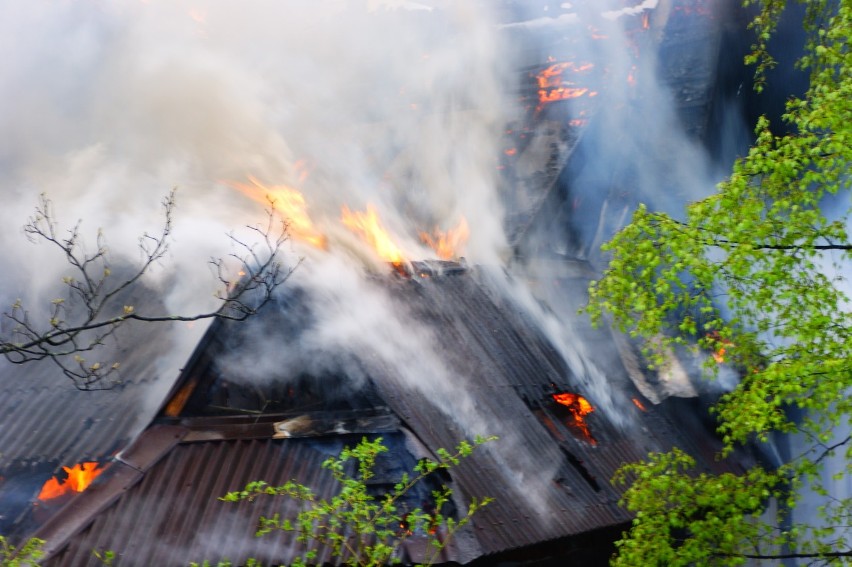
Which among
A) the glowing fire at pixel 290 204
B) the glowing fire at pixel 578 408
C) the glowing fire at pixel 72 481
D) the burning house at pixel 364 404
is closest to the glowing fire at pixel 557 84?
the burning house at pixel 364 404

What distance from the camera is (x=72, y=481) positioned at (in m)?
7.85

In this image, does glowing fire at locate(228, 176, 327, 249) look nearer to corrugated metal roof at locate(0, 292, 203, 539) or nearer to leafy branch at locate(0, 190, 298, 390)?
leafy branch at locate(0, 190, 298, 390)

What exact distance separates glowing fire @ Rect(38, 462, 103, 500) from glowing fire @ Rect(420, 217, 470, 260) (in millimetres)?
7162

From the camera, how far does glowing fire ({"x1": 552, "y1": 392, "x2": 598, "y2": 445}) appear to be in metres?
10.7

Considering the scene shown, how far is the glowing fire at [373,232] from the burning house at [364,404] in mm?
37

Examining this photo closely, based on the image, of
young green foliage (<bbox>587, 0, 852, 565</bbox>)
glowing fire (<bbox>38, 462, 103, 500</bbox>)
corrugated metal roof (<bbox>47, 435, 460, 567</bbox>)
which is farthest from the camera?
glowing fire (<bbox>38, 462, 103, 500</bbox>)

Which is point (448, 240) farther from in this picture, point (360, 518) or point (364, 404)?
point (360, 518)

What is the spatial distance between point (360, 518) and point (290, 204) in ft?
18.0

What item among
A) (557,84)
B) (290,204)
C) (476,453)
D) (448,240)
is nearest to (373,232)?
(290,204)

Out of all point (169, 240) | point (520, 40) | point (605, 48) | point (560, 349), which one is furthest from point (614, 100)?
point (169, 240)

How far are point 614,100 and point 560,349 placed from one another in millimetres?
8593

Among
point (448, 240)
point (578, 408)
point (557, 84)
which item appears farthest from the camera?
point (557, 84)

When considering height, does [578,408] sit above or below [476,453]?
above

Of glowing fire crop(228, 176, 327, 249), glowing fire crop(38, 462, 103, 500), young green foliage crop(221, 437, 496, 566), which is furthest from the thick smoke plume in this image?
young green foliage crop(221, 437, 496, 566)
